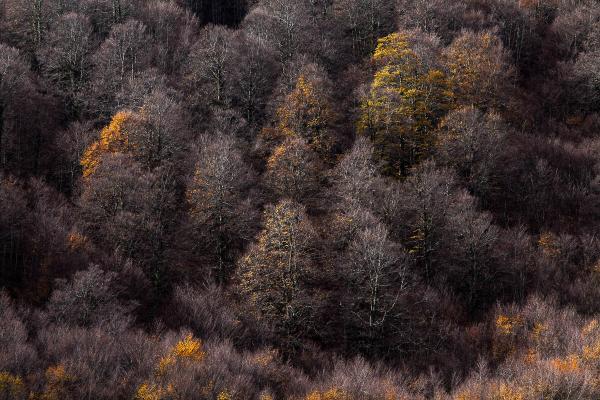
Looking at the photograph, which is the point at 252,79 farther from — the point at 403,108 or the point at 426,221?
the point at 426,221

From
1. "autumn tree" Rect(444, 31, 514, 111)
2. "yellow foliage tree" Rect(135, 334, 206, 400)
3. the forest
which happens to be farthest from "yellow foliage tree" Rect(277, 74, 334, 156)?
"yellow foliage tree" Rect(135, 334, 206, 400)

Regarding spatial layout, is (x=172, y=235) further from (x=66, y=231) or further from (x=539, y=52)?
(x=539, y=52)

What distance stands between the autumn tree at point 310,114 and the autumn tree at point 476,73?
52.1ft

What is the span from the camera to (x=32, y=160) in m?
59.4

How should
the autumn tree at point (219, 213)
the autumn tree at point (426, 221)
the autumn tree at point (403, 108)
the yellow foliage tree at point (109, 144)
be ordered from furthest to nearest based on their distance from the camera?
1. the autumn tree at point (403, 108)
2. the yellow foliage tree at point (109, 144)
3. the autumn tree at point (426, 221)
4. the autumn tree at point (219, 213)

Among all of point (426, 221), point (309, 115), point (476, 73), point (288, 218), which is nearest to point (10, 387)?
point (288, 218)

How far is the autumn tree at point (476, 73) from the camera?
66.2 m

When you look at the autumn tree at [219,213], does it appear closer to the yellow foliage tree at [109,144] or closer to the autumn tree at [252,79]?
the yellow foliage tree at [109,144]

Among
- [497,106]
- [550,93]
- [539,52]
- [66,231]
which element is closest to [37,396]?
[66,231]

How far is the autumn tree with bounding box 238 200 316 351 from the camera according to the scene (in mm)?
43188

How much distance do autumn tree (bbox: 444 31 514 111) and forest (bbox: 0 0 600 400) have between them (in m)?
0.28

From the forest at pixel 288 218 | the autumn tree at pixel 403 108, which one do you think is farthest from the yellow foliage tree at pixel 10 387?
the autumn tree at pixel 403 108

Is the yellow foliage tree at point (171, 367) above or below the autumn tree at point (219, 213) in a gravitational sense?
below

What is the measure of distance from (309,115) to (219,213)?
17.8m
